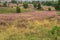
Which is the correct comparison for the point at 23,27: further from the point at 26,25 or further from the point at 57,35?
the point at 57,35

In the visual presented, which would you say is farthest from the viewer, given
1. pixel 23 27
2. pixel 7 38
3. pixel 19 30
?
pixel 23 27

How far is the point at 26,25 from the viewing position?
1608cm

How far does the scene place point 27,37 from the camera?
12.8m

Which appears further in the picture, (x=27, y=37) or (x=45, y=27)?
(x=45, y=27)

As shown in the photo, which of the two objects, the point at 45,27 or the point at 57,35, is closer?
the point at 57,35

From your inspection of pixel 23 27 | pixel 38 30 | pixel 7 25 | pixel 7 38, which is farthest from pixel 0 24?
pixel 7 38

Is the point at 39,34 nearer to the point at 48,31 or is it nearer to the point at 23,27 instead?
the point at 48,31

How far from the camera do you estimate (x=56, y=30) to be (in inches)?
544

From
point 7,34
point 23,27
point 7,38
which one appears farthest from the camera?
point 23,27

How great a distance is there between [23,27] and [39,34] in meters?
2.06

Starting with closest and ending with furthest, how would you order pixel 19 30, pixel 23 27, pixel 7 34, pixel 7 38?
pixel 7 38 < pixel 7 34 < pixel 19 30 < pixel 23 27

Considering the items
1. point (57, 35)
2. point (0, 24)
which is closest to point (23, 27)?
point (0, 24)

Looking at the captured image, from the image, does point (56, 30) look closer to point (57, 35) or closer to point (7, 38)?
point (57, 35)

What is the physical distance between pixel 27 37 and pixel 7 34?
49.2 inches
